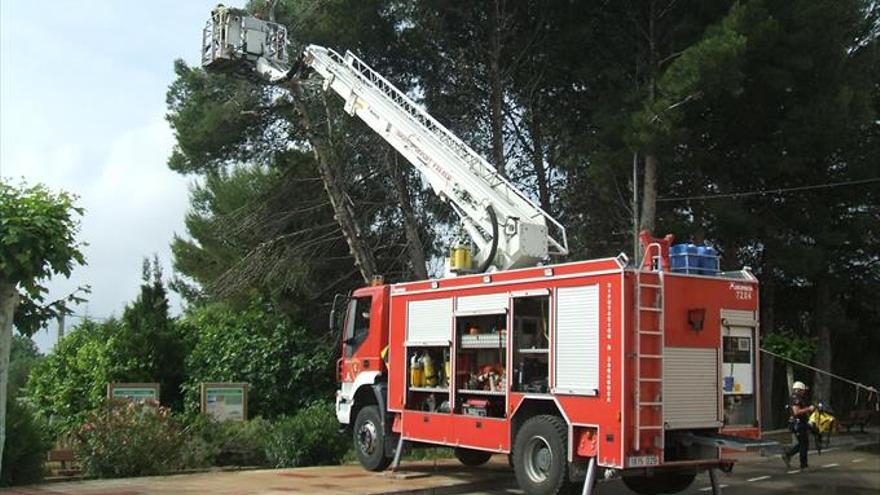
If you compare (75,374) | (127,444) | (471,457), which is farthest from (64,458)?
(75,374)

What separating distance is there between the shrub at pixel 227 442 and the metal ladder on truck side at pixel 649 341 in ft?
25.8

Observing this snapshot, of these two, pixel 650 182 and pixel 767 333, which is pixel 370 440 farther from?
pixel 767 333

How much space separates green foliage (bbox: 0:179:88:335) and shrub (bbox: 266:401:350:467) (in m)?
6.17

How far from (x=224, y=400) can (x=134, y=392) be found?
175 cm

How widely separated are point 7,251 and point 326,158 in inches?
541

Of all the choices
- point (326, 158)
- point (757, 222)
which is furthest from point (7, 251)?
point (757, 222)

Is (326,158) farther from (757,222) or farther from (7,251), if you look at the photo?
(7,251)

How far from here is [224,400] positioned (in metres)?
Result: 17.3

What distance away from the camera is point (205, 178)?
3159 cm

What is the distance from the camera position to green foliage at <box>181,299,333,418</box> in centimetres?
2219

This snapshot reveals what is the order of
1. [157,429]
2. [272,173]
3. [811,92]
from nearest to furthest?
[157,429] < [811,92] < [272,173]

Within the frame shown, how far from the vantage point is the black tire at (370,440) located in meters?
14.0

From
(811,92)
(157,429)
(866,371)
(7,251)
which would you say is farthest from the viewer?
(866,371)

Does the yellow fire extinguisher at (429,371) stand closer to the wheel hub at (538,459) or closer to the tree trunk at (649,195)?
the wheel hub at (538,459)
